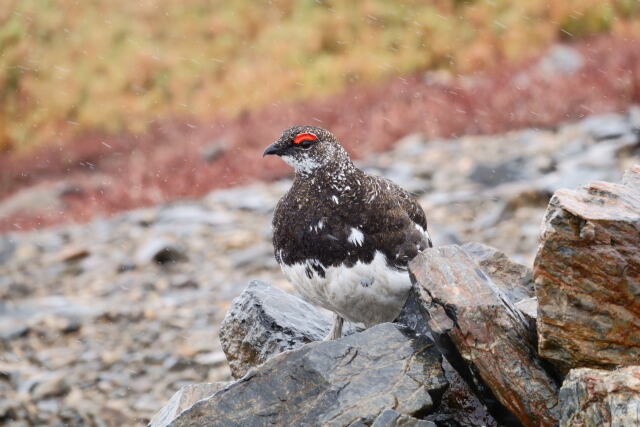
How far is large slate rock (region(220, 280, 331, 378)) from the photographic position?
5074mm

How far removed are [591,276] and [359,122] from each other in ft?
42.8

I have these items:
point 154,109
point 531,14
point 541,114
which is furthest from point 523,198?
point 154,109

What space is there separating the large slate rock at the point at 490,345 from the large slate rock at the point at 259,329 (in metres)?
1.46

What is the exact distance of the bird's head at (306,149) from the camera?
4.56 m

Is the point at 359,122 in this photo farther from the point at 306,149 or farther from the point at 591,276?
the point at 591,276

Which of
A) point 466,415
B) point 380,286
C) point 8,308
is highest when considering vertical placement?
point 380,286

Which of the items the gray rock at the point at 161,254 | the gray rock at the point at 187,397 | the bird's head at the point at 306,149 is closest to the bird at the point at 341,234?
the bird's head at the point at 306,149

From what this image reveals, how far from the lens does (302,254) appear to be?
437 centimetres

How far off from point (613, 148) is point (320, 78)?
10.3 m

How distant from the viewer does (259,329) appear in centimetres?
510

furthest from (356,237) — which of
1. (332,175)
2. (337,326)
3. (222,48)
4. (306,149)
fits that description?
(222,48)

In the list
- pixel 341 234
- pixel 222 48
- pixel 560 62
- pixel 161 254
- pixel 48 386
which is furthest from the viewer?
pixel 222 48

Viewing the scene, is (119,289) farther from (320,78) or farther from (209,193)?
(320,78)

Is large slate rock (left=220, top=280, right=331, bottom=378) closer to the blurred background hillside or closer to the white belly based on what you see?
the white belly
